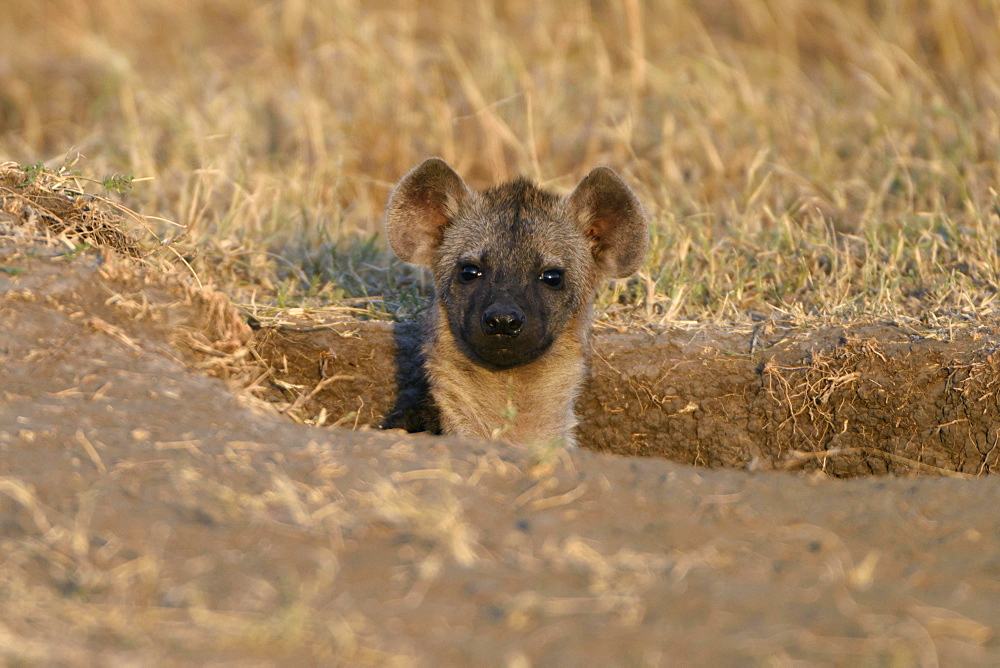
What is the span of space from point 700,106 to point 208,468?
5.27 m

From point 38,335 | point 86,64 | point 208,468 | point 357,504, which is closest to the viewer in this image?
point 357,504

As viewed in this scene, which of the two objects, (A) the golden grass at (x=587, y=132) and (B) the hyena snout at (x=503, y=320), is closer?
(B) the hyena snout at (x=503, y=320)

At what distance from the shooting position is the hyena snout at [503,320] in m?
4.02

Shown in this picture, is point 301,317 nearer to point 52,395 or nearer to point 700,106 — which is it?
point 52,395

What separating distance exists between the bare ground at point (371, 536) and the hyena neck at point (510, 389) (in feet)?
2.49

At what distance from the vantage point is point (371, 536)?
254 centimetres

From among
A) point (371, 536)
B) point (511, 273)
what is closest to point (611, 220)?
point (511, 273)

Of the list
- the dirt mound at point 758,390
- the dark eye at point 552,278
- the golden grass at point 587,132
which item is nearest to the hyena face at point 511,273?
the dark eye at point 552,278

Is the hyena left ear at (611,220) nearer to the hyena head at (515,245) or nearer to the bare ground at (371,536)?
the hyena head at (515,245)

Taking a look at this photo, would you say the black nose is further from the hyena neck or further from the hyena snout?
the hyena neck

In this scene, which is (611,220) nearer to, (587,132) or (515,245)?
(515,245)

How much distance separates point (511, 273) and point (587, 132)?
317 centimetres

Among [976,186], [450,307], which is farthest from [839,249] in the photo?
[450,307]

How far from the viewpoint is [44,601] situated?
88.5 inches
